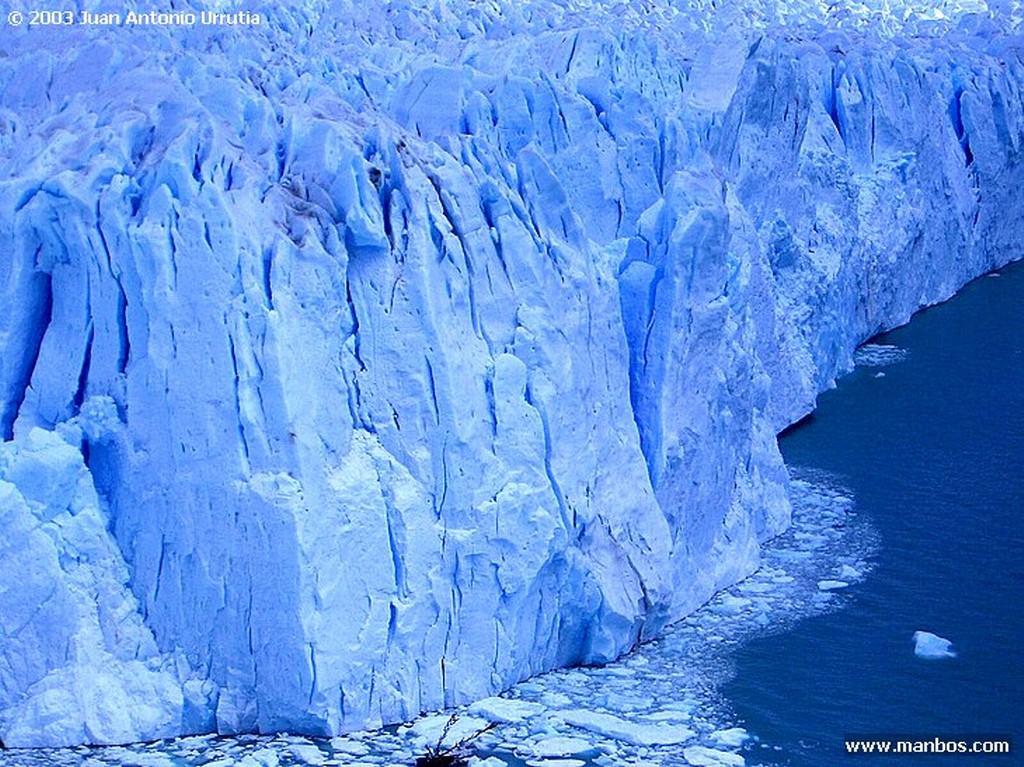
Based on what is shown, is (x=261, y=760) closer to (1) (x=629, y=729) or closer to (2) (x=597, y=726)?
(2) (x=597, y=726)

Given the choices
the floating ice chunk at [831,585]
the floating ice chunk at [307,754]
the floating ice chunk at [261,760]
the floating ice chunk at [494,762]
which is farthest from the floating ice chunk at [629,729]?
the floating ice chunk at [831,585]

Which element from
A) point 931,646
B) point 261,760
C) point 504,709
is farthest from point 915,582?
point 261,760

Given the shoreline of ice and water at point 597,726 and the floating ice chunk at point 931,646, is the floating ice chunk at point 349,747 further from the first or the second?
the floating ice chunk at point 931,646

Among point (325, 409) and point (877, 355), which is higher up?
point (325, 409)

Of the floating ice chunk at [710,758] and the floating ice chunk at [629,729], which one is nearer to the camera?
the floating ice chunk at [710,758]

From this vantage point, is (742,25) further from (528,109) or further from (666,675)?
(666,675)

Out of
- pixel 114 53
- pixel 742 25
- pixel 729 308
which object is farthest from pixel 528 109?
pixel 742 25

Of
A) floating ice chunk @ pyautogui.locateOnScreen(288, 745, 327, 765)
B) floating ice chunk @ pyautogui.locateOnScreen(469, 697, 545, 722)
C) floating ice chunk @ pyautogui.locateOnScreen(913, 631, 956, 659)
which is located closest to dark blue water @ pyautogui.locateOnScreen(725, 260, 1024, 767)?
floating ice chunk @ pyautogui.locateOnScreen(913, 631, 956, 659)
